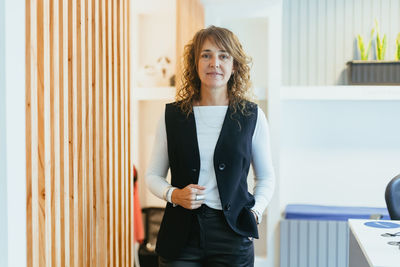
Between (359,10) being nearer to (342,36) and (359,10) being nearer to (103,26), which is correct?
(342,36)

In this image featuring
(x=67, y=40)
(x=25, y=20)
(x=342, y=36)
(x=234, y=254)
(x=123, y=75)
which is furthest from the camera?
(x=342, y=36)

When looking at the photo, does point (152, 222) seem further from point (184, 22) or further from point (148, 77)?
point (184, 22)

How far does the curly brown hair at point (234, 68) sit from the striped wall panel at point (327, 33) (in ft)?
6.38

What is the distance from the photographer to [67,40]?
1.96 metres

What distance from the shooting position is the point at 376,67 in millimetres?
3652

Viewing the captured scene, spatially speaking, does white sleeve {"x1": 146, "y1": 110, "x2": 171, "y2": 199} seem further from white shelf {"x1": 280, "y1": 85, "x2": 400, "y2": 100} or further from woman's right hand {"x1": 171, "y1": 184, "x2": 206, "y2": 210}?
white shelf {"x1": 280, "y1": 85, "x2": 400, "y2": 100}

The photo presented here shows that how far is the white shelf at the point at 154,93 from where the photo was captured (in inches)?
159

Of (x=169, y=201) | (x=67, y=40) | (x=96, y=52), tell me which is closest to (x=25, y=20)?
(x=67, y=40)

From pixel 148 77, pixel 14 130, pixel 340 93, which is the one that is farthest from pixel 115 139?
pixel 340 93

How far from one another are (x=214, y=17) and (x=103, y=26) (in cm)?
144

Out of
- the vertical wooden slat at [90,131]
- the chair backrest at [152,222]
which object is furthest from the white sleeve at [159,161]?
the chair backrest at [152,222]

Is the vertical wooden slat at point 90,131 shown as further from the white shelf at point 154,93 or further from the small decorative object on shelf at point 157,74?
the small decorative object on shelf at point 157,74

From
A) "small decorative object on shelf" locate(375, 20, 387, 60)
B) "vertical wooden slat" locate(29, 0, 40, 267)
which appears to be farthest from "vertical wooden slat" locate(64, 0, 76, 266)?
"small decorative object on shelf" locate(375, 20, 387, 60)

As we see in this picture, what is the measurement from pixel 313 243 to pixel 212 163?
209 cm
